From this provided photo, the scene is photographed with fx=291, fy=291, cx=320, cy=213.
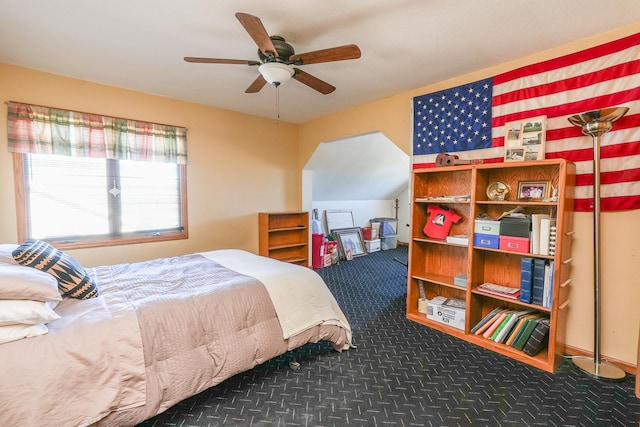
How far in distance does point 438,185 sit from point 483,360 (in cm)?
168

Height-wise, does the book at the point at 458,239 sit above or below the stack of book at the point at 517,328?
above

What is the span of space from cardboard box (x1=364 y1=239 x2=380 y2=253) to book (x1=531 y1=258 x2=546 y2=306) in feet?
13.8

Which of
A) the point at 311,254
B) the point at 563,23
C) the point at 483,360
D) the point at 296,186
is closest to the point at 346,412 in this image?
the point at 483,360

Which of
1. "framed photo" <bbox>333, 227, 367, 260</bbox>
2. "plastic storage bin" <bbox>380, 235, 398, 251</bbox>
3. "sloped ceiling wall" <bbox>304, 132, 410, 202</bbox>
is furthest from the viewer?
"plastic storage bin" <bbox>380, 235, 398, 251</bbox>

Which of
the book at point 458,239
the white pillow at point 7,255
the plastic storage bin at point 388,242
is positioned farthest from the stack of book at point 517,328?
the plastic storage bin at point 388,242

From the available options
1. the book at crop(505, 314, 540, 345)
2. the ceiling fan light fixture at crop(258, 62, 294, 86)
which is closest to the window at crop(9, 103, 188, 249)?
the ceiling fan light fixture at crop(258, 62, 294, 86)

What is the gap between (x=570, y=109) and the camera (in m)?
2.32

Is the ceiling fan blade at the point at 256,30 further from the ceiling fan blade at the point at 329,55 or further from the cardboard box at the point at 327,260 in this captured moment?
the cardboard box at the point at 327,260

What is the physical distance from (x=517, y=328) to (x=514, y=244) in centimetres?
69

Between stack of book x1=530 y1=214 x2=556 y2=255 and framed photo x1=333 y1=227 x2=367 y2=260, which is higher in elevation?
stack of book x1=530 y1=214 x2=556 y2=255

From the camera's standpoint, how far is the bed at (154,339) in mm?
1273

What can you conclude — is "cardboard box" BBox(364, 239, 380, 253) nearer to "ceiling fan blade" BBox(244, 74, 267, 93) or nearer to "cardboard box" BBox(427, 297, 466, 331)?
"cardboard box" BBox(427, 297, 466, 331)

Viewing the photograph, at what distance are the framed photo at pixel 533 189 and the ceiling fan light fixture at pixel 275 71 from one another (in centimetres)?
217

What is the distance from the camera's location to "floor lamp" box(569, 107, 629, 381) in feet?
6.44
